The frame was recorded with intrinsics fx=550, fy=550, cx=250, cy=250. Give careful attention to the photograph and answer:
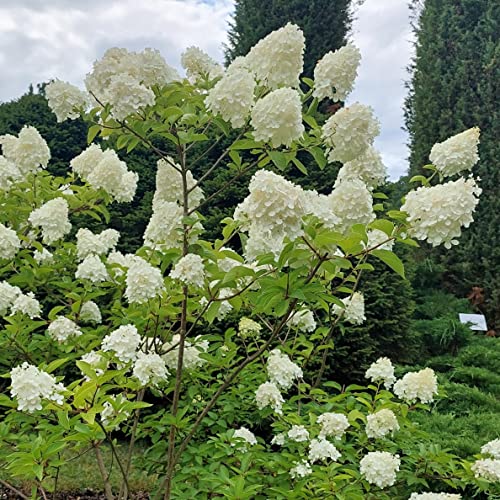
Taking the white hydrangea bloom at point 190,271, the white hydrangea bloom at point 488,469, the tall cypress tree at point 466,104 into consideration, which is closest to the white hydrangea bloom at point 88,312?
the white hydrangea bloom at point 190,271

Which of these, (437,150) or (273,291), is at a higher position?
(437,150)

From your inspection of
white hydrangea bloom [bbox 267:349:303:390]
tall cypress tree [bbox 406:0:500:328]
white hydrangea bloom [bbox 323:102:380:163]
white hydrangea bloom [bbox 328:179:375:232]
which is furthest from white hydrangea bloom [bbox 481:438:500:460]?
tall cypress tree [bbox 406:0:500:328]

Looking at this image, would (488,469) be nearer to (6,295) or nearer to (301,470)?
(301,470)

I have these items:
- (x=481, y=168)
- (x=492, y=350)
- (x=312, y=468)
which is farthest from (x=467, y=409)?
(x=481, y=168)

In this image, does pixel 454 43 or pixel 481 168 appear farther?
pixel 454 43

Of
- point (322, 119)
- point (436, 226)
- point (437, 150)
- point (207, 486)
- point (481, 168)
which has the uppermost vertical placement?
point (481, 168)

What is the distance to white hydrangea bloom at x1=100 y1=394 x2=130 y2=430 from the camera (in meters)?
A: 1.62

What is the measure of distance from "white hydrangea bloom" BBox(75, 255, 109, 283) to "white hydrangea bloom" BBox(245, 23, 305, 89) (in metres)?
1.09

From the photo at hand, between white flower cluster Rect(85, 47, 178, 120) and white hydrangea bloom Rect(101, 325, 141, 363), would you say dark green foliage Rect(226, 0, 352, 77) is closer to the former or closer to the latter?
white flower cluster Rect(85, 47, 178, 120)

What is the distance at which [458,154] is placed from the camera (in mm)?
1835

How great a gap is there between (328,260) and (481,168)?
6.40 meters

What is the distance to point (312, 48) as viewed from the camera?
23.6ft

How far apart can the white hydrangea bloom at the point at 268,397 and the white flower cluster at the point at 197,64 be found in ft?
4.16

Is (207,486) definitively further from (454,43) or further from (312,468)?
(454,43)
